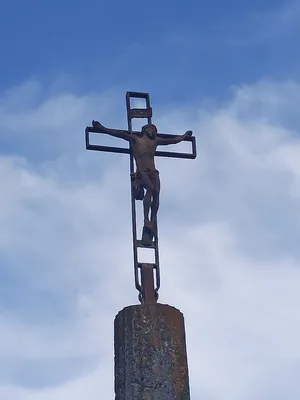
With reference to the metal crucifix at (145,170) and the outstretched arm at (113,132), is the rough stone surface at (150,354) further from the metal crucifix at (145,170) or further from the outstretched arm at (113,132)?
the outstretched arm at (113,132)

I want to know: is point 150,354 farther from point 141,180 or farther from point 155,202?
point 141,180

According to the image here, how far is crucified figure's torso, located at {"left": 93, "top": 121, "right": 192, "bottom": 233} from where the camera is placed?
10.2 metres

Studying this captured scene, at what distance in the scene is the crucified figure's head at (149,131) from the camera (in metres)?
10.7

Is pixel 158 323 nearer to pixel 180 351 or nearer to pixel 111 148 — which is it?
pixel 180 351

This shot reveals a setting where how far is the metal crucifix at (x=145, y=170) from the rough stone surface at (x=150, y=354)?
1.23ft

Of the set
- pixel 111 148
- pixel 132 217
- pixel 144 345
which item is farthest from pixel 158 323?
pixel 111 148

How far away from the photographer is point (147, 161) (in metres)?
10.4

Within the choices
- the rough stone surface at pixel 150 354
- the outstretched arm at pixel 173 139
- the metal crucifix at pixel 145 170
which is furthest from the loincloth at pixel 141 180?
the rough stone surface at pixel 150 354

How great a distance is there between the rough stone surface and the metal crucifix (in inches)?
14.8

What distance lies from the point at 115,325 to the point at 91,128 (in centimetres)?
265

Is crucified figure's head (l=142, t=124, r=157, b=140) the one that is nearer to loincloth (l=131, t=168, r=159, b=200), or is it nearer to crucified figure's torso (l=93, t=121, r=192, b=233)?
crucified figure's torso (l=93, t=121, r=192, b=233)

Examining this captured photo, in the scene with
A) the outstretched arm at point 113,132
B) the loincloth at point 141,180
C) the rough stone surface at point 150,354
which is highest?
the outstretched arm at point 113,132

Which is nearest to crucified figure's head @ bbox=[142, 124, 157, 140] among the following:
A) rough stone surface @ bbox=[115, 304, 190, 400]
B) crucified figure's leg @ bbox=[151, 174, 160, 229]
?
crucified figure's leg @ bbox=[151, 174, 160, 229]

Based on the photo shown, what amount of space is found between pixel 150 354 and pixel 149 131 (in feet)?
9.93
